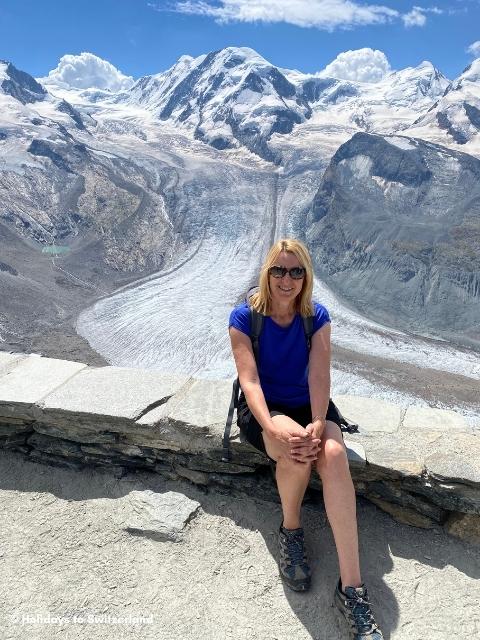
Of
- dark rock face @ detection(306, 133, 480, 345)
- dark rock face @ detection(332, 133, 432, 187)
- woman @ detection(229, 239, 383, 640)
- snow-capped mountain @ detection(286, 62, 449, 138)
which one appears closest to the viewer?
woman @ detection(229, 239, 383, 640)

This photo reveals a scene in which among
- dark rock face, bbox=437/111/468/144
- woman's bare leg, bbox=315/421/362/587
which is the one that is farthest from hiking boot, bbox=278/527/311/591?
dark rock face, bbox=437/111/468/144

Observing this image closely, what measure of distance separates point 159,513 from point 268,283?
1.86 meters

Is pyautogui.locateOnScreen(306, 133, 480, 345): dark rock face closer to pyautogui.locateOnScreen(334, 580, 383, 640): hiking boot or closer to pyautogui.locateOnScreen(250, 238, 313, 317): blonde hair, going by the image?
pyautogui.locateOnScreen(250, 238, 313, 317): blonde hair

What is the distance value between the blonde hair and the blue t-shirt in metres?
0.07

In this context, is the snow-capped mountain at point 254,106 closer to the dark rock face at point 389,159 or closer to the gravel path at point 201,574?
the dark rock face at point 389,159

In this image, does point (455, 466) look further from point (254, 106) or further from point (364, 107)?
point (364, 107)

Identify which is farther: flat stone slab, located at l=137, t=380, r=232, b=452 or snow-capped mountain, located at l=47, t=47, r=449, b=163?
snow-capped mountain, located at l=47, t=47, r=449, b=163

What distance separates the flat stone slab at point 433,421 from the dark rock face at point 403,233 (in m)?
30.8

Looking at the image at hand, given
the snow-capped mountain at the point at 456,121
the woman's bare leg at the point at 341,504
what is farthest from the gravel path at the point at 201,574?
the snow-capped mountain at the point at 456,121

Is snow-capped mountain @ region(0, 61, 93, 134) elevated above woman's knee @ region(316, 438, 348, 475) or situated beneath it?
elevated above

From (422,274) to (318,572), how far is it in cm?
3943

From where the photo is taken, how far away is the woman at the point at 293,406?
313cm

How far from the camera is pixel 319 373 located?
139 inches

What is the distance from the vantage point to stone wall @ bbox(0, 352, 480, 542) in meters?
3.52
